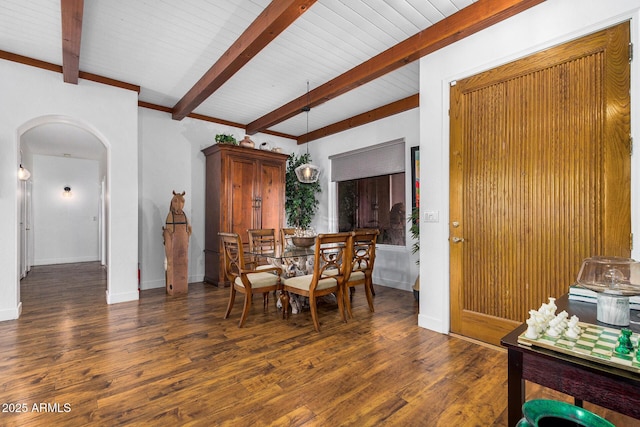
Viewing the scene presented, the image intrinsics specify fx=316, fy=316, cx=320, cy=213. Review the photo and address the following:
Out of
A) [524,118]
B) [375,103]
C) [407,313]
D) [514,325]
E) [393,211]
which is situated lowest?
[407,313]

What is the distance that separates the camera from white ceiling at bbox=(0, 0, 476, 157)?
2.61 metres

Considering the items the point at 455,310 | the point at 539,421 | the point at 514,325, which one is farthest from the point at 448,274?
the point at 539,421

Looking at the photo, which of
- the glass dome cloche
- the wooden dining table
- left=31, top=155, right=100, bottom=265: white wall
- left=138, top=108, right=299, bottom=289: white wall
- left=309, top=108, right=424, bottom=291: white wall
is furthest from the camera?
left=31, top=155, right=100, bottom=265: white wall

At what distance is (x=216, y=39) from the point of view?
307 centimetres

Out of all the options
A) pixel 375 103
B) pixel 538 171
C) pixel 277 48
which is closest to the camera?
pixel 538 171

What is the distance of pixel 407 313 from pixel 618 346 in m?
2.69

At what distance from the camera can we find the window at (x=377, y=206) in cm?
500

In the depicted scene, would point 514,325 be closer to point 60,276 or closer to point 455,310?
point 455,310

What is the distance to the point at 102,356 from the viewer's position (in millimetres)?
2439

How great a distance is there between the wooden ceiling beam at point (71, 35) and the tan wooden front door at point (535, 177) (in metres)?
3.16

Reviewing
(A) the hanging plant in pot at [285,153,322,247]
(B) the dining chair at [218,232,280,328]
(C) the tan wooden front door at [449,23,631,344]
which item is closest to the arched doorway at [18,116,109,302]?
(A) the hanging plant in pot at [285,153,322,247]

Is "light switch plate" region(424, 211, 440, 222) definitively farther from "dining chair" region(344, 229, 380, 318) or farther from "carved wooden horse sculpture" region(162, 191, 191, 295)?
"carved wooden horse sculpture" region(162, 191, 191, 295)

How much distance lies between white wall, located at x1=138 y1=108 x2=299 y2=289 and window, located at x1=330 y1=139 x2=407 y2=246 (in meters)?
2.41

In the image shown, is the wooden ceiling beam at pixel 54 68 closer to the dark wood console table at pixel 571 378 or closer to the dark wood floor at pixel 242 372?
the dark wood floor at pixel 242 372
